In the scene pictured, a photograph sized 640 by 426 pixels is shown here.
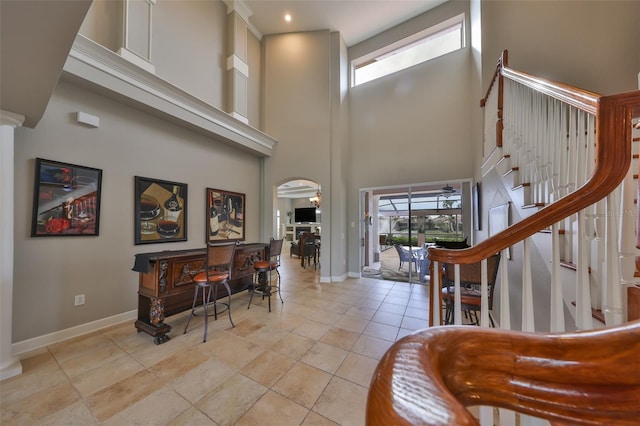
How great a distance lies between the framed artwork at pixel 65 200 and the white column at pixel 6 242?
0.59 meters

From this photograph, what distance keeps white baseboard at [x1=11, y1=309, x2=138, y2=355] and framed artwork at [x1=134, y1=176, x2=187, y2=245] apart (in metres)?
0.99

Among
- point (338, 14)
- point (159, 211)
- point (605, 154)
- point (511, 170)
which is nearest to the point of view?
point (605, 154)

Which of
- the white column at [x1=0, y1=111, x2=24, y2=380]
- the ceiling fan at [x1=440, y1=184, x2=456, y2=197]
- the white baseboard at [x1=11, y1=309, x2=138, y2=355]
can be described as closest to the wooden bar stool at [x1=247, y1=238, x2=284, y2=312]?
the white baseboard at [x1=11, y1=309, x2=138, y2=355]

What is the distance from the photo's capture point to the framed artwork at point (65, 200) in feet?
8.16

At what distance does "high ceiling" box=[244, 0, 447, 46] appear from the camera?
4.78m

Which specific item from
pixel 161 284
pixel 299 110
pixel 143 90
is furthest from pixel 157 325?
pixel 299 110

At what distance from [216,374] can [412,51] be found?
689cm

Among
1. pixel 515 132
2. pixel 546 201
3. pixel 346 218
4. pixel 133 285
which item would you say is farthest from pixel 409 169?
pixel 133 285

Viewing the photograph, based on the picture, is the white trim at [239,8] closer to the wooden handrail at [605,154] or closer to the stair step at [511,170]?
the stair step at [511,170]

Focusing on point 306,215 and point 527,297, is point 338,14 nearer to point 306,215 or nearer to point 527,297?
point 527,297

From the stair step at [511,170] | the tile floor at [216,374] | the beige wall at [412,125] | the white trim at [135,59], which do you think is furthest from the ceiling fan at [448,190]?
the white trim at [135,59]

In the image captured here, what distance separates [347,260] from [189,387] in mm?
4095

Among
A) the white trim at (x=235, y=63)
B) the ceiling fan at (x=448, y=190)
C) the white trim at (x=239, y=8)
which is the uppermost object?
the white trim at (x=239, y=8)

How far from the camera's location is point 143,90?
313 centimetres
